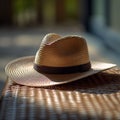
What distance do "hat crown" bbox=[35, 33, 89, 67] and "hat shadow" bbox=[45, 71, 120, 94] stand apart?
80mm

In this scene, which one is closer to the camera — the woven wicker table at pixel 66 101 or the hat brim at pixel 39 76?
the woven wicker table at pixel 66 101

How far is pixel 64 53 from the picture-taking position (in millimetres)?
1692

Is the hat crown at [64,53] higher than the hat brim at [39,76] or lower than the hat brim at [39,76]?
higher

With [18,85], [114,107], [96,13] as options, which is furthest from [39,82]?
[96,13]

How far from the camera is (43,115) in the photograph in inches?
49.1

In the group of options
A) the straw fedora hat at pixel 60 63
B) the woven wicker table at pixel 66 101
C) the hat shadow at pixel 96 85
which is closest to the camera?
the woven wicker table at pixel 66 101

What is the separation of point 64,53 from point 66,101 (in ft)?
1.16

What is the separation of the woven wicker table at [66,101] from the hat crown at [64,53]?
87 millimetres

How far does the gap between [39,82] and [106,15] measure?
18.4ft

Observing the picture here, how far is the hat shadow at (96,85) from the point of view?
151 centimetres

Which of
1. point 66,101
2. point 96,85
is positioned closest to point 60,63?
point 96,85

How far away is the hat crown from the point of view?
5.49 ft

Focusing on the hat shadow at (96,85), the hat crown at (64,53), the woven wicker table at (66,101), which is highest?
the hat crown at (64,53)

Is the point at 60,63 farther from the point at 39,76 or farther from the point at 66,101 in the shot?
the point at 66,101
